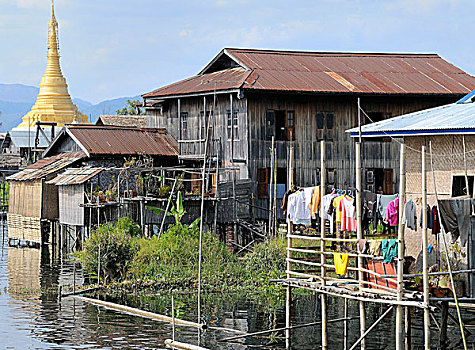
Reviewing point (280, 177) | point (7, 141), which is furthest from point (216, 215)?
point (7, 141)

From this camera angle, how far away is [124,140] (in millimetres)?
36969

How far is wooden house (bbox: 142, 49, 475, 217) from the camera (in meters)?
33.5

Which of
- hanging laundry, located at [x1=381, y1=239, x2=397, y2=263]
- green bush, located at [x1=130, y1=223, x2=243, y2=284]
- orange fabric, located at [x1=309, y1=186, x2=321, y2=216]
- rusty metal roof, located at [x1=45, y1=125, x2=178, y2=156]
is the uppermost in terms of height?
rusty metal roof, located at [x1=45, y1=125, x2=178, y2=156]

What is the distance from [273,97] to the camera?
33.9 m

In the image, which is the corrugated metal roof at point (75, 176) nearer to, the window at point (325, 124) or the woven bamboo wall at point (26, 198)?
the woven bamboo wall at point (26, 198)

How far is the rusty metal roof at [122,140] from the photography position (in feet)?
118

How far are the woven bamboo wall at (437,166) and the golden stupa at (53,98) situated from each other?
50.6 metres

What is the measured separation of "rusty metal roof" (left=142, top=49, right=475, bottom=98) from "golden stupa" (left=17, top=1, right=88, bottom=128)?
32.7 m

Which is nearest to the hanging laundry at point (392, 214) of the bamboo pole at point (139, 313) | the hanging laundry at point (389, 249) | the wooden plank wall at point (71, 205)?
the hanging laundry at point (389, 249)

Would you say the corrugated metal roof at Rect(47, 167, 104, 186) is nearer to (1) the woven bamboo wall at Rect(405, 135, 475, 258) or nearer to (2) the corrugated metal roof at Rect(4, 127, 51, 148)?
(1) the woven bamboo wall at Rect(405, 135, 475, 258)

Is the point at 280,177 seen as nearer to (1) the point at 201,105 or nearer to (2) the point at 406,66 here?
(1) the point at 201,105

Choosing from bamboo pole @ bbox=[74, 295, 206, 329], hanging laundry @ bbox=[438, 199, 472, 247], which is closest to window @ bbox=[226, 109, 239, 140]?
bamboo pole @ bbox=[74, 295, 206, 329]

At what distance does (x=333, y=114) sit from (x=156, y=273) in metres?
11.7

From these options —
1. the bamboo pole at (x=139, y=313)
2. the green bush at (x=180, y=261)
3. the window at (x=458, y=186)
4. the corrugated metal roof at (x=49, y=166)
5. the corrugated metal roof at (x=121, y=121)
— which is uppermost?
the corrugated metal roof at (x=121, y=121)
